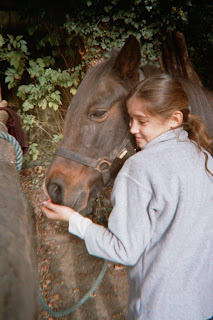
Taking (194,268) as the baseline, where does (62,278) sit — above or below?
below

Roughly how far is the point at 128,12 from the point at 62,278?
352 cm

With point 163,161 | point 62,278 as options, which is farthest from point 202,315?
point 62,278

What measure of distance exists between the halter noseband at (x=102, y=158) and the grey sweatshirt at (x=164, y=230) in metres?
0.53

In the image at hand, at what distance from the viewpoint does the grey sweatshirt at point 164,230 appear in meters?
0.94

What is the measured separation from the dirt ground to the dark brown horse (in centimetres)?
142

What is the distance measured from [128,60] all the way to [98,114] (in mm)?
440

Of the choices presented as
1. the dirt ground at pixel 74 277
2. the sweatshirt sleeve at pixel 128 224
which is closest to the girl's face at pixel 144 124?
the sweatshirt sleeve at pixel 128 224

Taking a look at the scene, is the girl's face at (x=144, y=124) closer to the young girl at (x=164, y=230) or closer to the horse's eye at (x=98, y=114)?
the young girl at (x=164, y=230)

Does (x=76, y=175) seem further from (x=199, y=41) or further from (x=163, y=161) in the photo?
(x=199, y=41)

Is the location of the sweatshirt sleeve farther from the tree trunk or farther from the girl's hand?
the tree trunk

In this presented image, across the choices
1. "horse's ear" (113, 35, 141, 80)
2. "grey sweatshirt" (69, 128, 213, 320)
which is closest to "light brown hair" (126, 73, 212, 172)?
"grey sweatshirt" (69, 128, 213, 320)

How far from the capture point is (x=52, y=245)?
315 cm

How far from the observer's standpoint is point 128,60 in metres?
1.59

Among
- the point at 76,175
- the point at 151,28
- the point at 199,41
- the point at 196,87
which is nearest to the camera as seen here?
the point at 76,175
